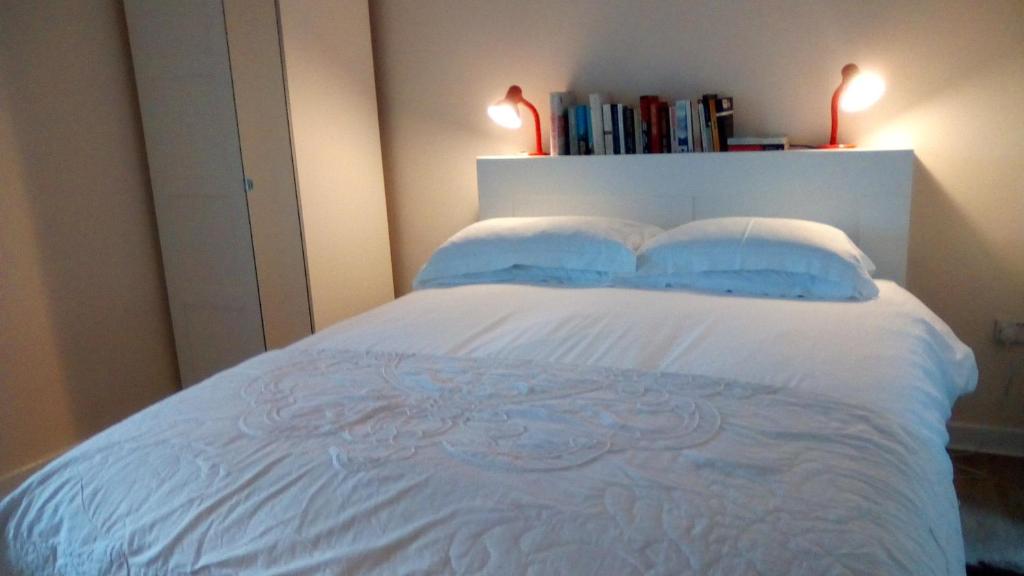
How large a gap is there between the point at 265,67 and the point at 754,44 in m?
1.74

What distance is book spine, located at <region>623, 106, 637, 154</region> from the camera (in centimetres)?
257

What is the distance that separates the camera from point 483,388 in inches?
52.6

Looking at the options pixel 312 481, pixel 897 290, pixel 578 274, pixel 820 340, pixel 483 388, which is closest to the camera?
pixel 312 481

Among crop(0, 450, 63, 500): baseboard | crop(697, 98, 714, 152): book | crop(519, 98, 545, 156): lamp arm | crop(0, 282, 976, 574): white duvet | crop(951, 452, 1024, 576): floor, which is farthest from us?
crop(519, 98, 545, 156): lamp arm

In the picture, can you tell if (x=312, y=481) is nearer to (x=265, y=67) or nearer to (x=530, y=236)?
(x=530, y=236)

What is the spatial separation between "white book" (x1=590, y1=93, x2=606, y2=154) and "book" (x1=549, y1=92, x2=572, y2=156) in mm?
102

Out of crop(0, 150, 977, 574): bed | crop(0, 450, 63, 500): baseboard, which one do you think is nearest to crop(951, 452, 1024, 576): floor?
crop(0, 150, 977, 574): bed

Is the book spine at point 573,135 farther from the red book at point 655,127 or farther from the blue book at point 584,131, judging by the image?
the red book at point 655,127

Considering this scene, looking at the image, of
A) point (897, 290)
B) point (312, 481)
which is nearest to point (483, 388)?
point (312, 481)

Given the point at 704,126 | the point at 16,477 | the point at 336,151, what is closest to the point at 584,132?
the point at 704,126

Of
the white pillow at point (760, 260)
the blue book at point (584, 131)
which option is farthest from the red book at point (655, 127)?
the white pillow at point (760, 260)

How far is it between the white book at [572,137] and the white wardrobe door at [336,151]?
0.87 m

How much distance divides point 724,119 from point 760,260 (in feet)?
2.20

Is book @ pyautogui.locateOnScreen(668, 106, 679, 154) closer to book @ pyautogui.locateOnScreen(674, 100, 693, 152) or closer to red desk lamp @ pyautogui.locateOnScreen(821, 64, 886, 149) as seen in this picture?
book @ pyautogui.locateOnScreen(674, 100, 693, 152)
